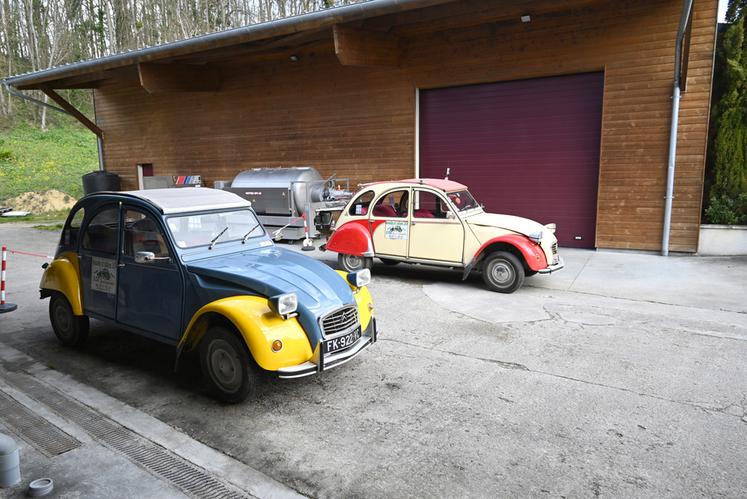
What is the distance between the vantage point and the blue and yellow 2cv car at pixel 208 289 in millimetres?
4273

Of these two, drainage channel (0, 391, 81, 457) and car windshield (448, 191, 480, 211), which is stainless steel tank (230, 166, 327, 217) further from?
drainage channel (0, 391, 81, 457)

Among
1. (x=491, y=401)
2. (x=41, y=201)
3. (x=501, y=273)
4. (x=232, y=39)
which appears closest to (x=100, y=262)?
(x=491, y=401)

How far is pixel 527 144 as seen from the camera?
12.4m

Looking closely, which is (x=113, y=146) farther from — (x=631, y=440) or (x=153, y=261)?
(x=631, y=440)

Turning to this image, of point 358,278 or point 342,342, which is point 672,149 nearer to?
point 358,278

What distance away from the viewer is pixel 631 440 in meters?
3.84

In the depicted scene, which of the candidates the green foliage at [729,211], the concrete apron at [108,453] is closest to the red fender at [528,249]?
the green foliage at [729,211]

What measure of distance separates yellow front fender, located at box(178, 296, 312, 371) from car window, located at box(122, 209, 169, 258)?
3.31 ft

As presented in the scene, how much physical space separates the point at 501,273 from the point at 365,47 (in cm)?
728

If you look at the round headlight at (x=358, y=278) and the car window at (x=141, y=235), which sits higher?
the car window at (x=141, y=235)

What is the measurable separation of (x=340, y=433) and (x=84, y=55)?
47.1 meters

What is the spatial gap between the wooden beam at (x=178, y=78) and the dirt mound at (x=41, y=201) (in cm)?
939

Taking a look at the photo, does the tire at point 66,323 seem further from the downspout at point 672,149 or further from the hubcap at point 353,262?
the downspout at point 672,149

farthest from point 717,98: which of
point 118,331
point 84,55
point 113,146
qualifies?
point 84,55
